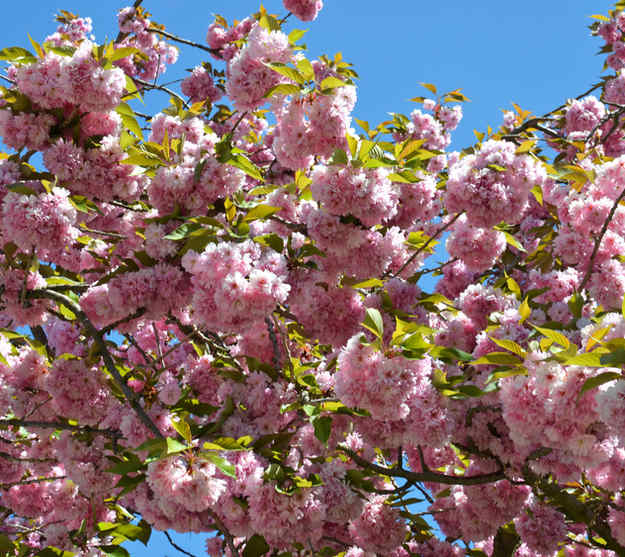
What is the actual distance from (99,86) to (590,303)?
3.34 m

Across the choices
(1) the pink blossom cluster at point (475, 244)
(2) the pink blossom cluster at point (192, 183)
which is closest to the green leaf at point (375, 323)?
(2) the pink blossom cluster at point (192, 183)

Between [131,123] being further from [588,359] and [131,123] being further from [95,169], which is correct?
[588,359]

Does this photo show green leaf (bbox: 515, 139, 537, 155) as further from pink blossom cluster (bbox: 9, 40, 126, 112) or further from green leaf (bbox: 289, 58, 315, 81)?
pink blossom cluster (bbox: 9, 40, 126, 112)

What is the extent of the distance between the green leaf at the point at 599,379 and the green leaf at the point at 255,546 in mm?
1883

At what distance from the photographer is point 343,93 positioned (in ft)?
11.1

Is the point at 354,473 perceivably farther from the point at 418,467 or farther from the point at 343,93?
the point at 343,93

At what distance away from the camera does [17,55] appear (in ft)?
11.9

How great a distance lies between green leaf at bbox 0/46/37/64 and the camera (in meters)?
3.58

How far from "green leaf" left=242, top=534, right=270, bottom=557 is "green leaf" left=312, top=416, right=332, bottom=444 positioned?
2.38 ft

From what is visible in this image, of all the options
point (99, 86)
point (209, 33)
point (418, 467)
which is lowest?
point (418, 467)

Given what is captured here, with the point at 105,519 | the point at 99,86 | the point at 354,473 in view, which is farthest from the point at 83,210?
the point at 105,519

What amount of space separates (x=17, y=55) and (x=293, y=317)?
7.16 feet

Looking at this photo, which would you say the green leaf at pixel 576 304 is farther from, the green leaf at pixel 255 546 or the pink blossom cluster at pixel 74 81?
the pink blossom cluster at pixel 74 81

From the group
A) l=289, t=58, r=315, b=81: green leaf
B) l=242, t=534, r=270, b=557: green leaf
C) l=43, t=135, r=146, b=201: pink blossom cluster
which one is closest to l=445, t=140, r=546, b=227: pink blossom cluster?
l=289, t=58, r=315, b=81: green leaf
